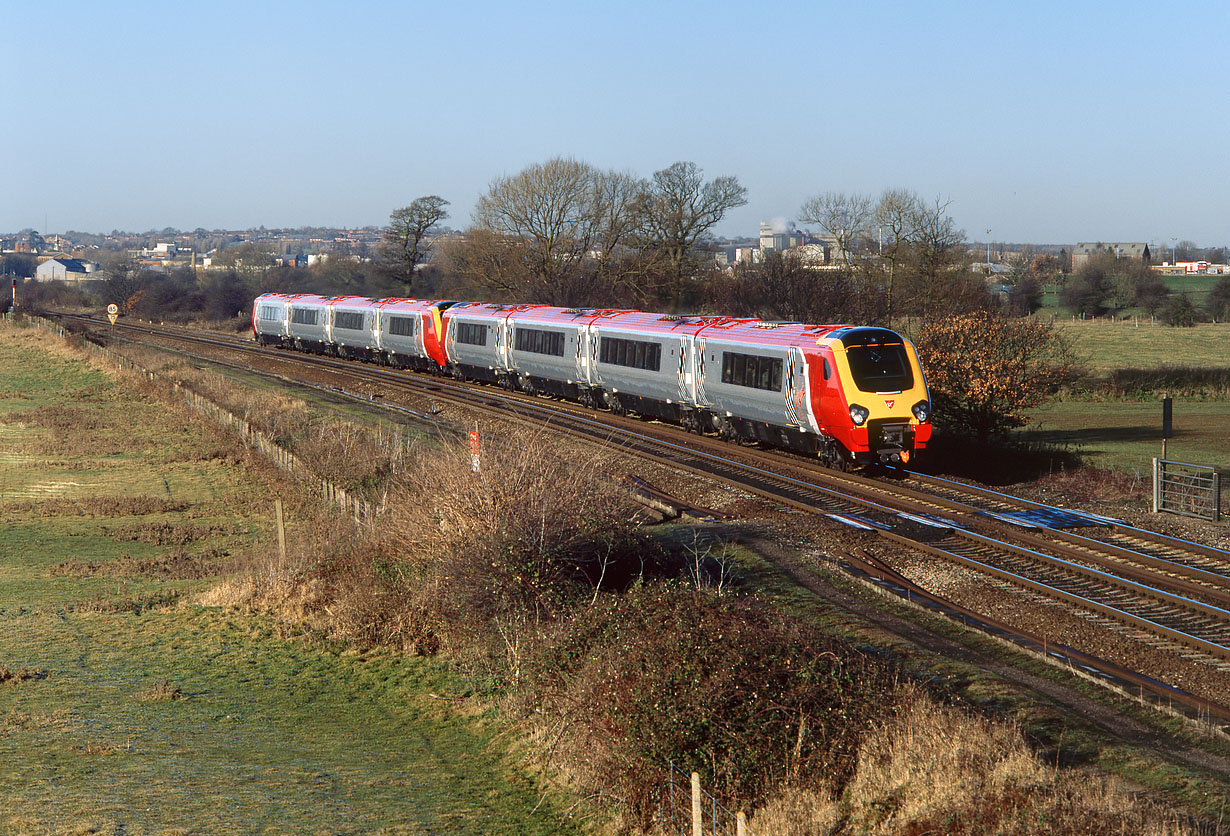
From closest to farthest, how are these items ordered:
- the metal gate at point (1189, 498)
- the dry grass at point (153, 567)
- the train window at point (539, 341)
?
the metal gate at point (1189, 498)
the dry grass at point (153, 567)
the train window at point (539, 341)

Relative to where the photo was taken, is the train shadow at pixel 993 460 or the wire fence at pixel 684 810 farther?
the train shadow at pixel 993 460

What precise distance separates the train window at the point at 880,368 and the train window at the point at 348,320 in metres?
34.6

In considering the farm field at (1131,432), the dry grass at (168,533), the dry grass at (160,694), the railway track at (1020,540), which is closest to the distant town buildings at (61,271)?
the farm field at (1131,432)

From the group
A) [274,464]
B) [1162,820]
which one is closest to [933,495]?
[1162,820]

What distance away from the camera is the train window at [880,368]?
22828 mm

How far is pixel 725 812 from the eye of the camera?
905 centimetres

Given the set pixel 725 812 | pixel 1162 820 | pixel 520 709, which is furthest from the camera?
pixel 520 709

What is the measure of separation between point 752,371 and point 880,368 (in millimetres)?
3529

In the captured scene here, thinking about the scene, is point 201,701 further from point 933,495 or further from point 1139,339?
point 1139,339

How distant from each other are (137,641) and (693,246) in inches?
2422

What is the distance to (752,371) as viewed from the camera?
25891 mm

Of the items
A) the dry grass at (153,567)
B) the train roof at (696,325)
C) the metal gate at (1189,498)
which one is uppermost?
the train roof at (696,325)

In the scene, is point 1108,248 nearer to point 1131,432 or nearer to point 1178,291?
point 1178,291

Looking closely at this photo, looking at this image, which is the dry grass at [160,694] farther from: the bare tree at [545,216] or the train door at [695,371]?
the bare tree at [545,216]
